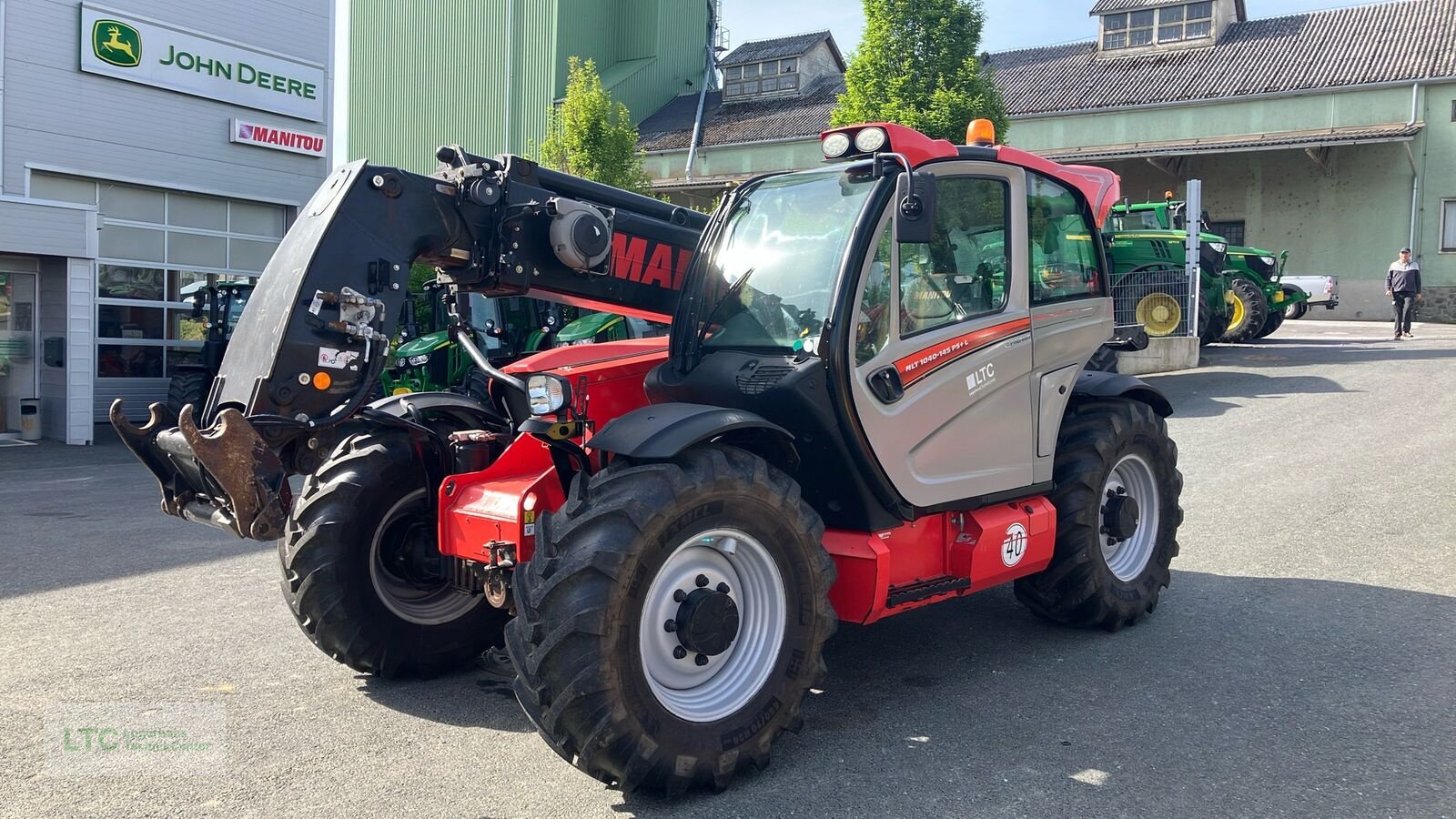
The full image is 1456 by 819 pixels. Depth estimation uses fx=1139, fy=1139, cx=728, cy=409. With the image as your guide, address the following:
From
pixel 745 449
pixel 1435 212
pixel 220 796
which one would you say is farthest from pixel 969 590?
pixel 1435 212

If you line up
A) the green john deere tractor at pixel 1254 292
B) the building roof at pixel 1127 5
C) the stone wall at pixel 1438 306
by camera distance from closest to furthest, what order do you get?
the green john deere tractor at pixel 1254 292 → the stone wall at pixel 1438 306 → the building roof at pixel 1127 5

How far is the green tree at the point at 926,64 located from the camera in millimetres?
20656

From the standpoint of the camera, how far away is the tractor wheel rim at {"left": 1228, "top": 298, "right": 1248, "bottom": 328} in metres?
20.7

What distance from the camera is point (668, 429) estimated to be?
13.8ft

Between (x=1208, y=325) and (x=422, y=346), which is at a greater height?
(x=1208, y=325)

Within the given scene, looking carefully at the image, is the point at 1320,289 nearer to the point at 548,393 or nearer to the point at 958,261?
the point at 958,261

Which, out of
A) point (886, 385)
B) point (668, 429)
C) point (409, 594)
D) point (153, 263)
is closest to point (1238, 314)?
point (886, 385)

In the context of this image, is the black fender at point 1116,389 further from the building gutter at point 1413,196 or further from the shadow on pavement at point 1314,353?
the building gutter at point 1413,196

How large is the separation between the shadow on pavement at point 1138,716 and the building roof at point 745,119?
29749 millimetres

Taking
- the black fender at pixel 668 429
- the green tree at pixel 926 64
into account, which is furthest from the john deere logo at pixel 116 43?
the black fender at pixel 668 429

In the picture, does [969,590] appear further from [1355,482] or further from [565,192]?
[1355,482]

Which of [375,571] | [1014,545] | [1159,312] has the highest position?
[1159,312]

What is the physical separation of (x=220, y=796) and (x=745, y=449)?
91.4 inches

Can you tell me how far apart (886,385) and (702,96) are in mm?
34418
